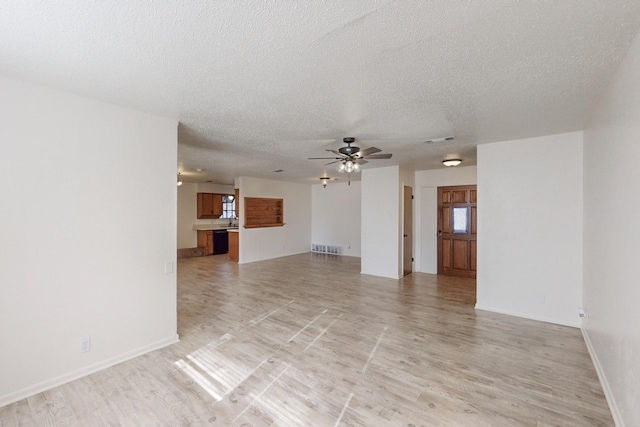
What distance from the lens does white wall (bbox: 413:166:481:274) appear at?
6.52 metres

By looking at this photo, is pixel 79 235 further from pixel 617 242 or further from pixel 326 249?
pixel 326 249

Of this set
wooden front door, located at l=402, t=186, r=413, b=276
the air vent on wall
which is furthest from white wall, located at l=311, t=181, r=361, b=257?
wooden front door, located at l=402, t=186, r=413, b=276

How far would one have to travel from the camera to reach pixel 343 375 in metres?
2.53

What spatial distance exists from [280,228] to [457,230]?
206 inches

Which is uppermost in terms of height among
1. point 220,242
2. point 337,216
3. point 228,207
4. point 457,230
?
point 228,207

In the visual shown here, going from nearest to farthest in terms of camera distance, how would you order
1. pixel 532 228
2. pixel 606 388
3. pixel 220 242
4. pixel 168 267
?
pixel 606 388
pixel 168 267
pixel 532 228
pixel 220 242

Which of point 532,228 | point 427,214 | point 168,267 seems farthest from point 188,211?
point 532,228

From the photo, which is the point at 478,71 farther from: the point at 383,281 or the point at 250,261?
the point at 250,261

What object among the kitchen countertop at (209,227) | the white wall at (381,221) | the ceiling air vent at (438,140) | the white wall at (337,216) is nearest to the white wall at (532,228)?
the ceiling air vent at (438,140)

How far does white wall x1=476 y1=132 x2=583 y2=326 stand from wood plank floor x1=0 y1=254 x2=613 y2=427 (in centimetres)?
33

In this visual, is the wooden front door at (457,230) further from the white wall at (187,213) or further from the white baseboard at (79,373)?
the white wall at (187,213)

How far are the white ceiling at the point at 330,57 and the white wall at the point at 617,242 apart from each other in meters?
0.25

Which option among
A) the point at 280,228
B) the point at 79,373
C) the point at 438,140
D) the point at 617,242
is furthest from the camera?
the point at 280,228

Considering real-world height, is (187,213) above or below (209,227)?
above
